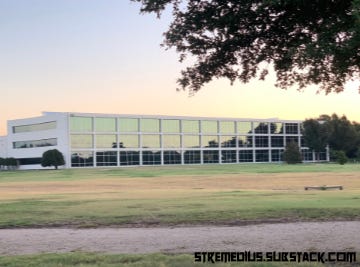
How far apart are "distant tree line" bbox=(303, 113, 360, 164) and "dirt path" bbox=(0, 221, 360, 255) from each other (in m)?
138

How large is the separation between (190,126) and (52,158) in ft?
126

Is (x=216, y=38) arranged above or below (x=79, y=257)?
above

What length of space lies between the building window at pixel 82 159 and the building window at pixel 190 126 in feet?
86.8

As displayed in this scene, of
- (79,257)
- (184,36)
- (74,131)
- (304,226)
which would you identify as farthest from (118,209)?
(74,131)

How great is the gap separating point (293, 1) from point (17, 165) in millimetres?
140040

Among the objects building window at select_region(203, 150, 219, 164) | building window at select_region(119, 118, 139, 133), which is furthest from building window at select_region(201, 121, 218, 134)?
building window at select_region(119, 118, 139, 133)

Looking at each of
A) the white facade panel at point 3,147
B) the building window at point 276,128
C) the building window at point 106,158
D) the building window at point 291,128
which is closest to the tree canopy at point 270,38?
the building window at point 106,158

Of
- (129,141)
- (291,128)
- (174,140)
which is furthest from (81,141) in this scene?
(291,128)

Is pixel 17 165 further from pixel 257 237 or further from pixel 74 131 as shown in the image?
pixel 257 237

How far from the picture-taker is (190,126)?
147 meters

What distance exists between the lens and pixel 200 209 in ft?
69.4

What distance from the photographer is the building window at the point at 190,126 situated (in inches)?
5753

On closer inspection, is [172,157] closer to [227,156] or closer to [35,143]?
[227,156]

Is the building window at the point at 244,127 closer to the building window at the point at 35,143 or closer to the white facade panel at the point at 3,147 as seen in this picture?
the building window at the point at 35,143
